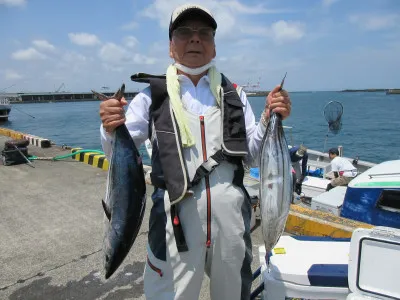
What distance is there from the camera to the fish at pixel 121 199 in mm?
1922

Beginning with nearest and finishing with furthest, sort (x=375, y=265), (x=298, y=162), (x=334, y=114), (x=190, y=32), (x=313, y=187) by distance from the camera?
(x=375, y=265)
(x=190, y=32)
(x=298, y=162)
(x=313, y=187)
(x=334, y=114)

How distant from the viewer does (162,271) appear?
1.99 meters

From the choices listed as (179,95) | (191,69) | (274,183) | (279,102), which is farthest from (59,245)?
(279,102)

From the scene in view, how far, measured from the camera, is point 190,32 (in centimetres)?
204

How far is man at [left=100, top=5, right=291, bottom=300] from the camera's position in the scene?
6.36 feet

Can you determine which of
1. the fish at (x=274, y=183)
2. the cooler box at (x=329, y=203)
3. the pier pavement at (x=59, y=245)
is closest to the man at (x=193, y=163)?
the fish at (x=274, y=183)

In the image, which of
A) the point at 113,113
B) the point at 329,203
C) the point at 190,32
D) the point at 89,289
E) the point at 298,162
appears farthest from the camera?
the point at 298,162

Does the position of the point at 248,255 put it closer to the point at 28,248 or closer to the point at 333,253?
the point at 333,253

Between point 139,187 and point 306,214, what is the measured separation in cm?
302

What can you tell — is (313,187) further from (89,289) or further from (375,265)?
(375,265)

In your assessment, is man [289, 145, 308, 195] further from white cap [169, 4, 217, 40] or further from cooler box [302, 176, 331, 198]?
white cap [169, 4, 217, 40]

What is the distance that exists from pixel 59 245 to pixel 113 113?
3.10 metres

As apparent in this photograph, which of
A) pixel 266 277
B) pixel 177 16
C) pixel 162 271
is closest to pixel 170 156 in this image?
pixel 162 271

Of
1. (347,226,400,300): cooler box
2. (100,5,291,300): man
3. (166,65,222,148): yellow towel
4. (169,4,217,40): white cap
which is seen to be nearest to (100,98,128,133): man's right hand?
(100,5,291,300): man
